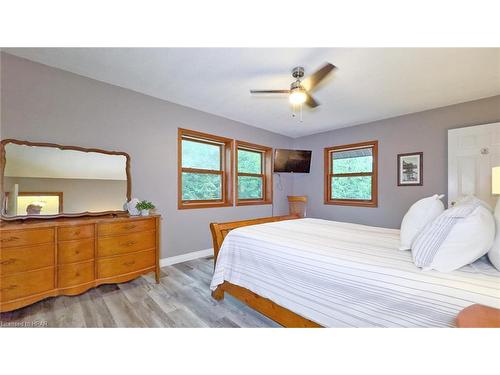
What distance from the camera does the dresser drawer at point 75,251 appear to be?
6.18ft

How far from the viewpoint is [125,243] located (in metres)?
2.24

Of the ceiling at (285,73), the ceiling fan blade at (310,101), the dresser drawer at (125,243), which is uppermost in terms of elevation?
the ceiling at (285,73)

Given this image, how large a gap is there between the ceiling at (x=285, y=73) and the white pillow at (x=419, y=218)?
1445mm

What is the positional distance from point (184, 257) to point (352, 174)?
141 inches

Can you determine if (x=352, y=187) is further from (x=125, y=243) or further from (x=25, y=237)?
(x=25, y=237)

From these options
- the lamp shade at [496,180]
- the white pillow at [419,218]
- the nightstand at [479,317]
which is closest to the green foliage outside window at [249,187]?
the white pillow at [419,218]

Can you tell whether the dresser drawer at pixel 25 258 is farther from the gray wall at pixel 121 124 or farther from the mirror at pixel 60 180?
the gray wall at pixel 121 124

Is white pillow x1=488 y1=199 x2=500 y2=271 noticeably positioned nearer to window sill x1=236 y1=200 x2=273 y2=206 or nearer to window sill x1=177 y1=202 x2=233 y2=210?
window sill x1=177 y1=202 x2=233 y2=210

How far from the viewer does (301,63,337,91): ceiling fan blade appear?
5.92ft
